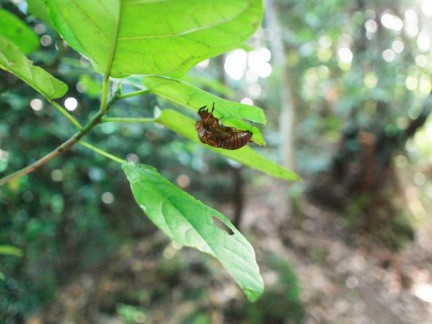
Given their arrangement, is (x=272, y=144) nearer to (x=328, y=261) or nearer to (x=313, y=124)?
(x=313, y=124)

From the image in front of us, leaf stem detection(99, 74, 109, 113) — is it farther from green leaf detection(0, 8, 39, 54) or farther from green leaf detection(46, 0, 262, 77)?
green leaf detection(0, 8, 39, 54)

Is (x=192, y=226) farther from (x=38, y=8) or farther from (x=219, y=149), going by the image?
(x=38, y=8)

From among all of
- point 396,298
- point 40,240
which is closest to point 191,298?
point 40,240

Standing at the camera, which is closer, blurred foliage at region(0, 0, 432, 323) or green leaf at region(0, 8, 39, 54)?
green leaf at region(0, 8, 39, 54)

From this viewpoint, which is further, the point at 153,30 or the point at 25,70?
the point at 25,70

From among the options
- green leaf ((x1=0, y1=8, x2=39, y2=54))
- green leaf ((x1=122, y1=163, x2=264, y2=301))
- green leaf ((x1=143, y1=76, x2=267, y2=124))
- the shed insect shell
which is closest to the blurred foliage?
green leaf ((x1=0, y1=8, x2=39, y2=54))

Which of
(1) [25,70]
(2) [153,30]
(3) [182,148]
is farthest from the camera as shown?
(3) [182,148]

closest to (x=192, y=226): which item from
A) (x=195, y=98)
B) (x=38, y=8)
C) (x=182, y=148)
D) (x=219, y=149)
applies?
(x=195, y=98)
